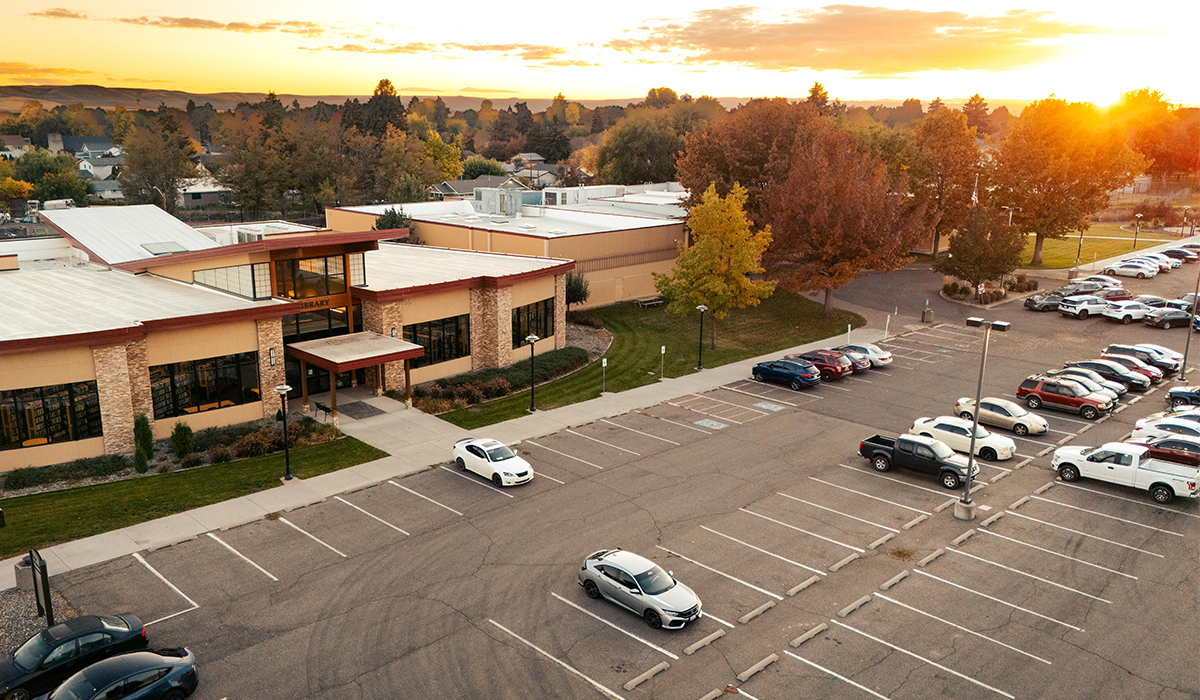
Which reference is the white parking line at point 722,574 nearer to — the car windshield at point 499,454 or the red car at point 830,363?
the car windshield at point 499,454

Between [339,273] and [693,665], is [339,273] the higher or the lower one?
the higher one

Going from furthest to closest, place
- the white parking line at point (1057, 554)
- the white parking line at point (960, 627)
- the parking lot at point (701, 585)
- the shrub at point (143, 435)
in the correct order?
the shrub at point (143, 435) → the white parking line at point (1057, 554) → the white parking line at point (960, 627) → the parking lot at point (701, 585)

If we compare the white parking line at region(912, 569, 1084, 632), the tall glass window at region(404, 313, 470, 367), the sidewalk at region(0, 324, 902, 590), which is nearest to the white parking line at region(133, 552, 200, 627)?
the sidewalk at region(0, 324, 902, 590)

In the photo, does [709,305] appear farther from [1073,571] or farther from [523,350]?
[1073,571]

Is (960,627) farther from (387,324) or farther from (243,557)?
(387,324)

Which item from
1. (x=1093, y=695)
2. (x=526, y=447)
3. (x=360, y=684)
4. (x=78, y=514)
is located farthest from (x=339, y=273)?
(x=1093, y=695)

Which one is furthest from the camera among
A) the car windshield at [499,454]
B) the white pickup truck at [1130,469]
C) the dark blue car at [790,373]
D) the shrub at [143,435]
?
the dark blue car at [790,373]

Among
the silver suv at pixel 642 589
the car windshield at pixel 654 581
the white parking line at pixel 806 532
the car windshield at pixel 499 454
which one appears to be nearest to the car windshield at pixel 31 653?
the silver suv at pixel 642 589
